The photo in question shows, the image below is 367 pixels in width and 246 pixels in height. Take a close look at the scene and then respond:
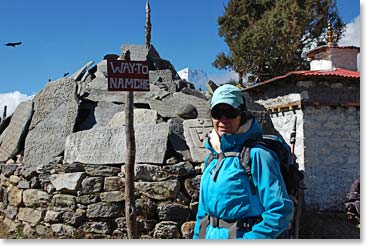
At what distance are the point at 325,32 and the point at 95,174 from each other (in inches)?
83.7

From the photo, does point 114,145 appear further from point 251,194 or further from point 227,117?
point 251,194

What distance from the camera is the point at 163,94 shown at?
4477 mm

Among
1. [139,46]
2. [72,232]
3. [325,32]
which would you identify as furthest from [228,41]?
[72,232]

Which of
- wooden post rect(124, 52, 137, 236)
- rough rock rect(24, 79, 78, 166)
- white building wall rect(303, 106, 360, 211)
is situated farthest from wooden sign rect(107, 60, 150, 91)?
white building wall rect(303, 106, 360, 211)

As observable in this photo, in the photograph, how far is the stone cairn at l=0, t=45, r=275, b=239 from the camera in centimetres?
345

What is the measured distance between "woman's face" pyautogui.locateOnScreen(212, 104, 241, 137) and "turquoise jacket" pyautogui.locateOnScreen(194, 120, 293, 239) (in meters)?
0.03

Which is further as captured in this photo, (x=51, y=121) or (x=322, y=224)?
(x=51, y=121)

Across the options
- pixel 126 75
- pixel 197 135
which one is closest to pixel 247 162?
pixel 126 75

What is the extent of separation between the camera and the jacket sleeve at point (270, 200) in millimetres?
1297

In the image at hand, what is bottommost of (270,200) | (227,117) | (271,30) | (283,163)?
(270,200)

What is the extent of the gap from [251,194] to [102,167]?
2.38 meters

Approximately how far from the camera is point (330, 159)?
403cm

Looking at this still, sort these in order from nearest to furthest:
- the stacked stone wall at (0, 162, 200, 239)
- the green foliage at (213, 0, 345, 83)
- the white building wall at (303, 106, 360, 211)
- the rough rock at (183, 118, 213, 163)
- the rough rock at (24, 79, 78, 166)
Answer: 1. the green foliage at (213, 0, 345, 83)
2. the stacked stone wall at (0, 162, 200, 239)
3. the rough rock at (183, 118, 213, 163)
4. the white building wall at (303, 106, 360, 211)
5. the rough rock at (24, 79, 78, 166)

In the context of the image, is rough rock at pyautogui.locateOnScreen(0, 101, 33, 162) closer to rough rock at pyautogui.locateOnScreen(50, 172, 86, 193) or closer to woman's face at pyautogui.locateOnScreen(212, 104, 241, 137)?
rough rock at pyautogui.locateOnScreen(50, 172, 86, 193)
